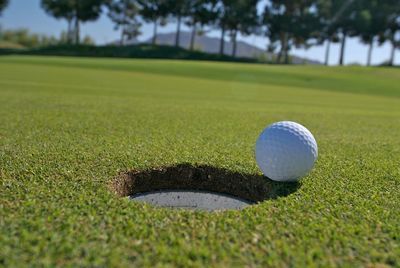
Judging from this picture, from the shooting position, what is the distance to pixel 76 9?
2093 inches

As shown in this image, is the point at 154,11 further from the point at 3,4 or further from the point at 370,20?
the point at 370,20

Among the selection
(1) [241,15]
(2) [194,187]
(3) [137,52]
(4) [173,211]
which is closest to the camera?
(4) [173,211]

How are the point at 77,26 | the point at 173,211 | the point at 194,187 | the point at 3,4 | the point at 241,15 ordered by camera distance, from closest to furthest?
the point at 173,211 → the point at 194,187 → the point at 3,4 → the point at 241,15 → the point at 77,26

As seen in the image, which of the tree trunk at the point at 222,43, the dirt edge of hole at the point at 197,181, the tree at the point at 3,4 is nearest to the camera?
the dirt edge of hole at the point at 197,181

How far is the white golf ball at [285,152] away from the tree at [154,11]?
53.1 meters

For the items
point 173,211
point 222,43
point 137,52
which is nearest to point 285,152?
point 173,211

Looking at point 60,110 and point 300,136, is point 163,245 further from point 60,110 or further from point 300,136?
point 60,110

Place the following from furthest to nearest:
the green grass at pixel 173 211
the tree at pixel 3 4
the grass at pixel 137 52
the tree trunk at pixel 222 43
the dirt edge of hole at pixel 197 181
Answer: the tree trunk at pixel 222 43, the grass at pixel 137 52, the tree at pixel 3 4, the dirt edge of hole at pixel 197 181, the green grass at pixel 173 211

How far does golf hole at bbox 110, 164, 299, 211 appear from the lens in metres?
2.76

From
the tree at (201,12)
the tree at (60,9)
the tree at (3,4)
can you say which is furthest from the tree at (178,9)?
the tree at (3,4)

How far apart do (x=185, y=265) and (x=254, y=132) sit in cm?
354

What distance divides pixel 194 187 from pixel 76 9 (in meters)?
56.0

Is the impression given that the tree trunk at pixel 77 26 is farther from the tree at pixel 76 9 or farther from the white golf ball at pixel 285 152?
the white golf ball at pixel 285 152

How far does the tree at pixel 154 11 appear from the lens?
53.9m
